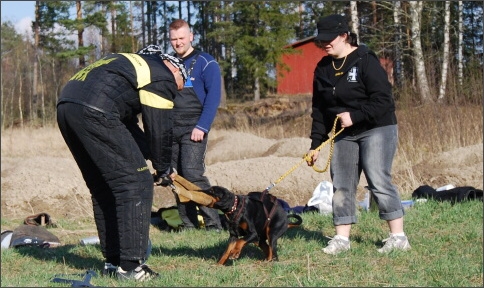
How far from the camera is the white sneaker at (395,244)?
6066 millimetres

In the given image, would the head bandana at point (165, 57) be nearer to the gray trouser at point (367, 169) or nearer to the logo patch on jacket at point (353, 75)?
the logo patch on jacket at point (353, 75)

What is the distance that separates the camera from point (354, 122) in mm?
5930

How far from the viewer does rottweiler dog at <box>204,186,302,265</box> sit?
18.9 feet

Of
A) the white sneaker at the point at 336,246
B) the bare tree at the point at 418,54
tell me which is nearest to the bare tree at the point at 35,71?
the bare tree at the point at 418,54

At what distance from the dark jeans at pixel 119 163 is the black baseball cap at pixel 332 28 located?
1851 mm

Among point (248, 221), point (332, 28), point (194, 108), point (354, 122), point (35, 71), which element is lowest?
point (248, 221)

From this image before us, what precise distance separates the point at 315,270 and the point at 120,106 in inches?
73.5

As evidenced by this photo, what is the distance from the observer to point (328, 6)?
1172 inches

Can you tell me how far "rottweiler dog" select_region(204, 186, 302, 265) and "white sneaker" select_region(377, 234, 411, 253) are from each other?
855mm

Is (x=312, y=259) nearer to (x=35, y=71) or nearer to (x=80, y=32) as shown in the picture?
(x=80, y=32)

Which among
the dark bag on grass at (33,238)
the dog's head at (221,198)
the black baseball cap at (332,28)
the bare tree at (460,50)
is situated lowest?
the dark bag on grass at (33,238)

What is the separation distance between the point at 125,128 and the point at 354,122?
1880 millimetres

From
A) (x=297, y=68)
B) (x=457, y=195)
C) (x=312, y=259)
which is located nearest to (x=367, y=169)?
(x=312, y=259)

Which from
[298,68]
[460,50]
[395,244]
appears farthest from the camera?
[298,68]
